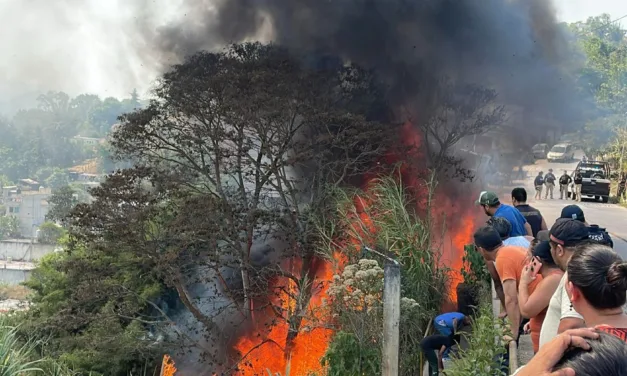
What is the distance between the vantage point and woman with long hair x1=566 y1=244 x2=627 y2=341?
2.31m

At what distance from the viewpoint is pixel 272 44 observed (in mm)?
15484

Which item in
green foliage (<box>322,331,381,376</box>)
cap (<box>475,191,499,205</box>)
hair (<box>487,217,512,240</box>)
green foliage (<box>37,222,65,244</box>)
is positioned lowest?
green foliage (<box>322,331,381,376</box>)

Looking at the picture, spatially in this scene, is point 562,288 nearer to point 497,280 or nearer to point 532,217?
point 497,280

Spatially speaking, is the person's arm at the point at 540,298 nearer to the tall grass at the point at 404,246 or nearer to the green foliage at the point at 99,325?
the tall grass at the point at 404,246

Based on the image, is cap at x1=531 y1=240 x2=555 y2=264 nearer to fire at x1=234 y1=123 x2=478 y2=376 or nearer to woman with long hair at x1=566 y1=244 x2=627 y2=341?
woman with long hair at x1=566 y1=244 x2=627 y2=341

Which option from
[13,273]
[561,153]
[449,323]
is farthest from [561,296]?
[13,273]

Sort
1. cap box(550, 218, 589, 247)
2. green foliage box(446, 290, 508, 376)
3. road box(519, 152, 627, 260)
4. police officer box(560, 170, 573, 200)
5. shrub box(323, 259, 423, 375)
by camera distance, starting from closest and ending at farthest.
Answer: cap box(550, 218, 589, 247) < green foliage box(446, 290, 508, 376) < shrub box(323, 259, 423, 375) < road box(519, 152, 627, 260) < police officer box(560, 170, 573, 200)

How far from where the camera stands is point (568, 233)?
3.18m

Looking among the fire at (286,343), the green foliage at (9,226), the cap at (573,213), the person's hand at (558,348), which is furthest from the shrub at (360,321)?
the green foliage at (9,226)

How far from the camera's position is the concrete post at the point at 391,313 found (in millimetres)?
5777

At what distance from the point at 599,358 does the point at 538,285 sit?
7.24 feet

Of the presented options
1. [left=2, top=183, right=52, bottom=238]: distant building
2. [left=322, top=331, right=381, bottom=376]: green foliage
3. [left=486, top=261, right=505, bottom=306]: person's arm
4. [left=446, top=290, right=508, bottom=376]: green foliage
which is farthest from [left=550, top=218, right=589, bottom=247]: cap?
[left=2, top=183, right=52, bottom=238]: distant building

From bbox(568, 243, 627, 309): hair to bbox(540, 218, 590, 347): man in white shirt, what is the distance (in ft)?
1.06

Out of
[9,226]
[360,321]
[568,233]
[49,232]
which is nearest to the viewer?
[568,233]
